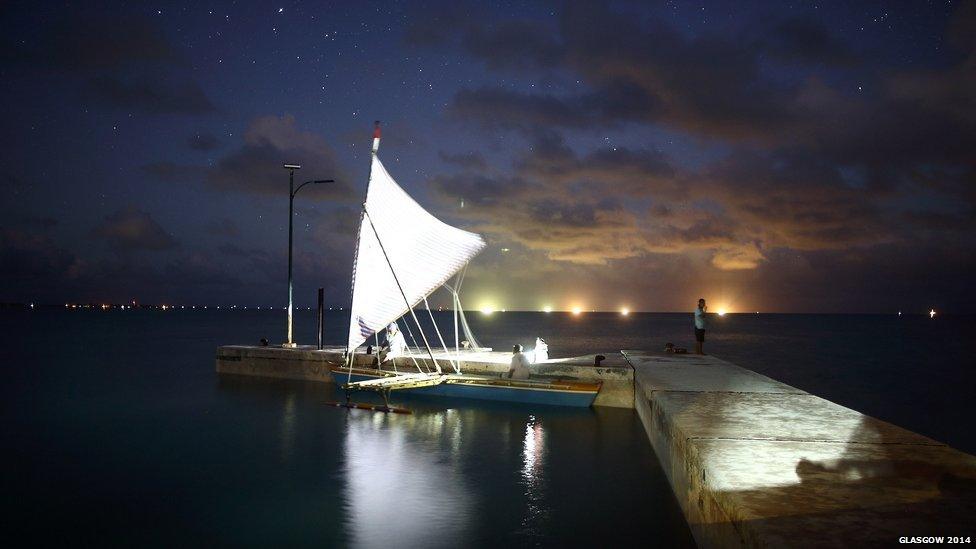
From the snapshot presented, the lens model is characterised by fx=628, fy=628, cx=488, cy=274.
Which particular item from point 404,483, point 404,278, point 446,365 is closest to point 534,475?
point 404,483

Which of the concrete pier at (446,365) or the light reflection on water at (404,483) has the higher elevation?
the concrete pier at (446,365)

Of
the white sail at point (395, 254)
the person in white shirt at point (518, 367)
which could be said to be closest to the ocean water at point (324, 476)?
the person in white shirt at point (518, 367)

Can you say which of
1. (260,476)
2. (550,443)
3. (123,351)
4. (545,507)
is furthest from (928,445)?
(123,351)

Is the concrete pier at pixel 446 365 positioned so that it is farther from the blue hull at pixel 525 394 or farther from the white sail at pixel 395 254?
the white sail at pixel 395 254

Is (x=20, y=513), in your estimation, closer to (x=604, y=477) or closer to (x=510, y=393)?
(x=604, y=477)

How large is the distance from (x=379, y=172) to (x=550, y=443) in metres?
11.1

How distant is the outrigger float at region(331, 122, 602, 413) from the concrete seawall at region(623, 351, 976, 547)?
8937 millimetres

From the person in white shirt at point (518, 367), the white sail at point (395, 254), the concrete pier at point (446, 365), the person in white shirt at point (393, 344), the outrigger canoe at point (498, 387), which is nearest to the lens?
the outrigger canoe at point (498, 387)

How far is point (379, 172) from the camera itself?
22.2 m

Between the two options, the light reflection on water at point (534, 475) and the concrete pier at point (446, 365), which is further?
the concrete pier at point (446, 365)

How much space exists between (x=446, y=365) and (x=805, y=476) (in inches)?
699

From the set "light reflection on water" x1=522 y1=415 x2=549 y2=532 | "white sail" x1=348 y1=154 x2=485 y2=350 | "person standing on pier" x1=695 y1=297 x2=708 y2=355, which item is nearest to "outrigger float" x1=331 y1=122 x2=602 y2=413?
"white sail" x1=348 y1=154 x2=485 y2=350

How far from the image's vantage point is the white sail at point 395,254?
73.0 feet

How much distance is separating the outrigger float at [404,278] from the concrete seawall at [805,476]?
8.94m
